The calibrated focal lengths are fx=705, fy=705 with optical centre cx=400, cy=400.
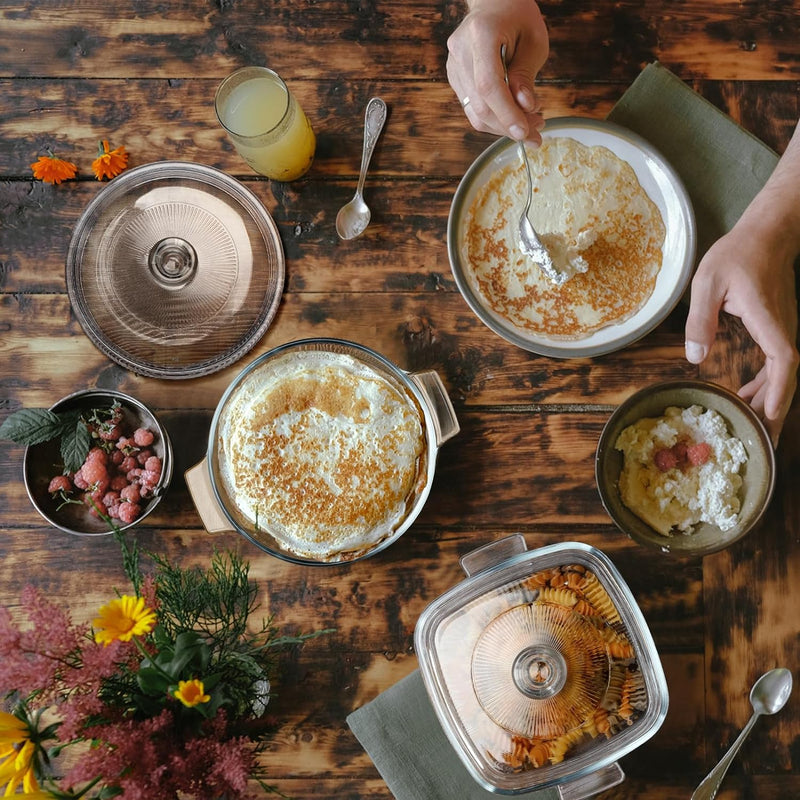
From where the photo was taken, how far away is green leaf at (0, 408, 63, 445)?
1.22 meters

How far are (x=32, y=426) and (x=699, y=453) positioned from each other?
116cm

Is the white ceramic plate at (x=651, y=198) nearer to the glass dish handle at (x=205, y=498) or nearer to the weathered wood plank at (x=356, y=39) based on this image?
the weathered wood plank at (x=356, y=39)

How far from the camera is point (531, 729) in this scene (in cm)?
110

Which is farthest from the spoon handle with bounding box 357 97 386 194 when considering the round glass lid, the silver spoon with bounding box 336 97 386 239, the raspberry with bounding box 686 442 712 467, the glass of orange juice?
the raspberry with bounding box 686 442 712 467

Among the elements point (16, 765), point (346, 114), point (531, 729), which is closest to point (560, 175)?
point (346, 114)

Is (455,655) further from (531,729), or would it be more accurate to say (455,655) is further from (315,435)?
(315,435)

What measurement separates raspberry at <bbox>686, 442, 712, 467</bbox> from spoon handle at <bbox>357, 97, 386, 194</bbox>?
76 centimetres

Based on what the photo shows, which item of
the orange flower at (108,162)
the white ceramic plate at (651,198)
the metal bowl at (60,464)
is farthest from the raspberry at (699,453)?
the orange flower at (108,162)

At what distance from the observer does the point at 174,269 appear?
1.35 metres

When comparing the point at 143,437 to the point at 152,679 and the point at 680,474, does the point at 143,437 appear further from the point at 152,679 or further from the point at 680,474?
the point at 680,474

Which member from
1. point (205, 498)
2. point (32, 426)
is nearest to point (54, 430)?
point (32, 426)

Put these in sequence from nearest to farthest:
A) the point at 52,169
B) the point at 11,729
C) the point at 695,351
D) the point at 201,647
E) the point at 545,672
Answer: the point at 11,729
the point at 201,647
the point at 545,672
the point at 695,351
the point at 52,169

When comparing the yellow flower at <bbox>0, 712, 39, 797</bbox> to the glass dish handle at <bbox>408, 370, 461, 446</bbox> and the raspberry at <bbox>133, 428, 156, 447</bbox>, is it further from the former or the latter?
the glass dish handle at <bbox>408, 370, 461, 446</bbox>

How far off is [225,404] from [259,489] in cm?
17
